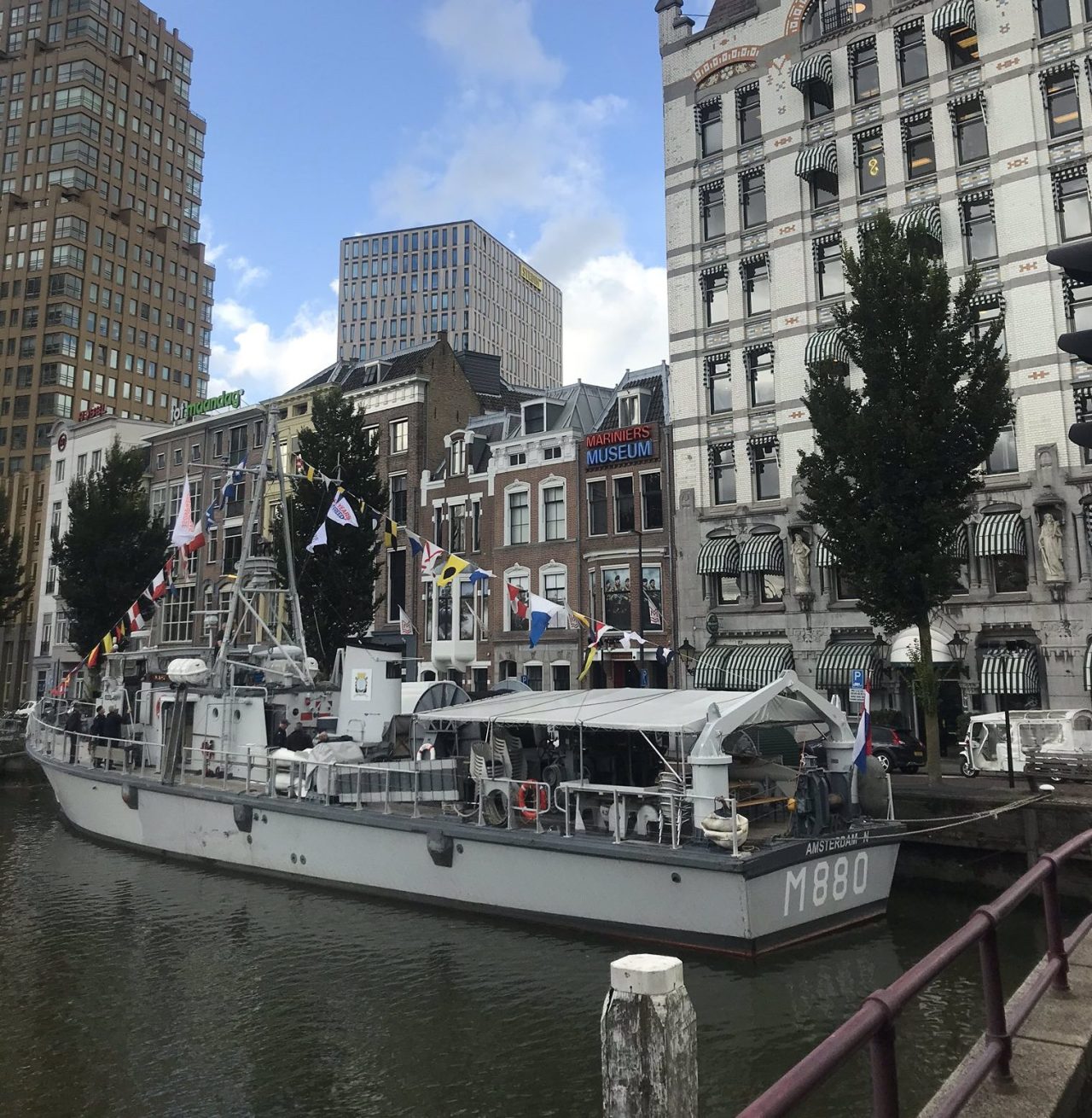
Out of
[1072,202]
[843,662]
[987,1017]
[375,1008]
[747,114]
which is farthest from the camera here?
[747,114]

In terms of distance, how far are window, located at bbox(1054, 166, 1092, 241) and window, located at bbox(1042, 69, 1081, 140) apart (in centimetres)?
140

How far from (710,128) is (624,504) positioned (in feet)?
52.3

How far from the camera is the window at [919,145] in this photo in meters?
33.3

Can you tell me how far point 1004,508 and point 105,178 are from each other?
8653 centimetres

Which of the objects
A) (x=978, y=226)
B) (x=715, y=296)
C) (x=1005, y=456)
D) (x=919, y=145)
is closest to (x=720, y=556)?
(x=1005, y=456)

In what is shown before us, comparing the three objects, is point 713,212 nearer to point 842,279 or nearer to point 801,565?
point 842,279

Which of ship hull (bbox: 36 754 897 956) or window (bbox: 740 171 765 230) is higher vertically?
window (bbox: 740 171 765 230)

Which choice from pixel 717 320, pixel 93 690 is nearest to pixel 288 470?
pixel 93 690

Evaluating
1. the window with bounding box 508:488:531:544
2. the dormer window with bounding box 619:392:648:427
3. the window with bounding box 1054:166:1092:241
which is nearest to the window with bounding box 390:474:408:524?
the window with bounding box 508:488:531:544

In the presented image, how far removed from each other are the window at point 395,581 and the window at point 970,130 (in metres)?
29.4

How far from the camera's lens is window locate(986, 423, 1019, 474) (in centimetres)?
3039

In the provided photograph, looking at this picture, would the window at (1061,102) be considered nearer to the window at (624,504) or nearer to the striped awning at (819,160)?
the striped awning at (819,160)

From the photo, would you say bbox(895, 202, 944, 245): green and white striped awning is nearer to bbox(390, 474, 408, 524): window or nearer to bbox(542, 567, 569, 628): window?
bbox(542, 567, 569, 628): window

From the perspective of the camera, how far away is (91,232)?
8569 cm
